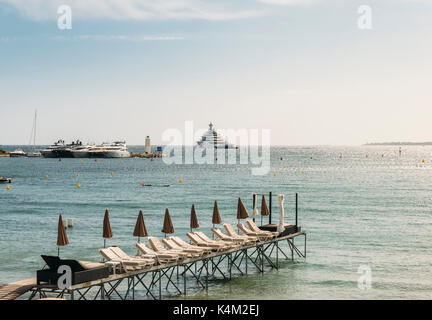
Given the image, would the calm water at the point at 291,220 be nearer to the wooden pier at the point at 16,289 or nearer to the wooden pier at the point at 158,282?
the wooden pier at the point at 158,282

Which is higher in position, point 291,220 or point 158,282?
point 291,220

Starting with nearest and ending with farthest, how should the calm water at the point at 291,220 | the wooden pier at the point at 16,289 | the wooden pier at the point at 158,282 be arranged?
the wooden pier at the point at 16,289
the wooden pier at the point at 158,282
the calm water at the point at 291,220

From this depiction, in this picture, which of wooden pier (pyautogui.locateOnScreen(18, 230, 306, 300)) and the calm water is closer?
wooden pier (pyautogui.locateOnScreen(18, 230, 306, 300))

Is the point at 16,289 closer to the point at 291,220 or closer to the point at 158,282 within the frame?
the point at 158,282

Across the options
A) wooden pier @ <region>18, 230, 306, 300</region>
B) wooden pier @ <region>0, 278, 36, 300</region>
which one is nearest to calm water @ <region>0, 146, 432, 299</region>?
wooden pier @ <region>18, 230, 306, 300</region>

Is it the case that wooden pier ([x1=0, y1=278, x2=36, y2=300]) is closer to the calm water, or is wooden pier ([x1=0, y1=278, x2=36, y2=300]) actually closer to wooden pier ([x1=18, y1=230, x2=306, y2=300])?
wooden pier ([x1=18, y1=230, x2=306, y2=300])

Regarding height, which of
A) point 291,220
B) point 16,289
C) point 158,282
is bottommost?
point 158,282

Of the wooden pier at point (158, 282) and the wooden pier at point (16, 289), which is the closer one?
the wooden pier at point (16, 289)

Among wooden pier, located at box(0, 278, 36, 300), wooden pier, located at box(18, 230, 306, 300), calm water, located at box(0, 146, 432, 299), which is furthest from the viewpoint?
calm water, located at box(0, 146, 432, 299)

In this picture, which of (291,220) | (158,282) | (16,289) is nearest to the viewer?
(16,289)

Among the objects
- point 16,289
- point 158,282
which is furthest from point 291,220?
point 16,289

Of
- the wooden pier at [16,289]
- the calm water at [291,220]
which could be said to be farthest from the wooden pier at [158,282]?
the calm water at [291,220]

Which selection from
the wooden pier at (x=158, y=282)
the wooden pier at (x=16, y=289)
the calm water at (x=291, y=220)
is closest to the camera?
the wooden pier at (x=16, y=289)

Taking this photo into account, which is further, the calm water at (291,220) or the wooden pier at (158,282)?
the calm water at (291,220)
